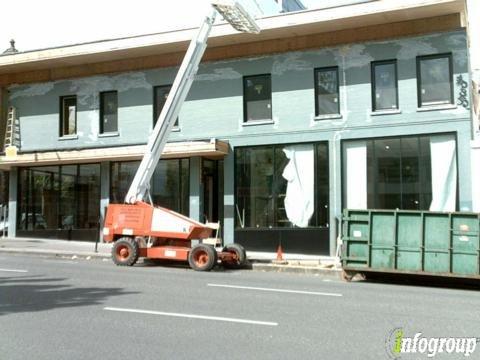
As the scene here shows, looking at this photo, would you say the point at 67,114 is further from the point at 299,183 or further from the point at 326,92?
the point at 326,92

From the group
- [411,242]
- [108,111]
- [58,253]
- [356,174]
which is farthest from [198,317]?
[108,111]

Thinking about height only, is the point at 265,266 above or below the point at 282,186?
below

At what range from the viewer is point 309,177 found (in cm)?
1778

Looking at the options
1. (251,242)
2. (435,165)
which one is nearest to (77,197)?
(251,242)

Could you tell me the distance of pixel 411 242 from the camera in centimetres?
1216

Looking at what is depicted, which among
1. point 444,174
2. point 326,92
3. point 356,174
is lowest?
point 444,174

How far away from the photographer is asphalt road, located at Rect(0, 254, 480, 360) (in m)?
5.66

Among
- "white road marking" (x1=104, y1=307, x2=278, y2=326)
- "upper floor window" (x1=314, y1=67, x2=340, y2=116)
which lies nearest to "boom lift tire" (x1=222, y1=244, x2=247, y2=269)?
"upper floor window" (x1=314, y1=67, x2=340, y2=116)

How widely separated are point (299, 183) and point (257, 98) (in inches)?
132

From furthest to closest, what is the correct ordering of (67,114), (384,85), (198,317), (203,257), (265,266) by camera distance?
(67,114), (384,85), (265,266), (203,257), (198,317)

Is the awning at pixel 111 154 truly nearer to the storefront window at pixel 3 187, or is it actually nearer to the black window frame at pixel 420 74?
the storefront window at pixel 3 187

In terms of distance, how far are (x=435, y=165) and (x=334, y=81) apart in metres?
4.26

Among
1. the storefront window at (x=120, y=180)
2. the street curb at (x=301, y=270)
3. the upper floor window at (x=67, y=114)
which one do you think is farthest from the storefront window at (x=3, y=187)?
the street curb at (x=301, y=270)

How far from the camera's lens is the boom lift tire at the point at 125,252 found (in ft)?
45.3
